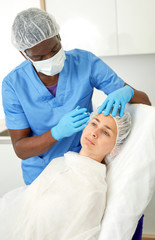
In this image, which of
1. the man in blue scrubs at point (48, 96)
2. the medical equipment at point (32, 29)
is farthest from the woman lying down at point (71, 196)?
the medical equipment at point (32, 29)

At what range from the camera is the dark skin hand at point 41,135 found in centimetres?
136

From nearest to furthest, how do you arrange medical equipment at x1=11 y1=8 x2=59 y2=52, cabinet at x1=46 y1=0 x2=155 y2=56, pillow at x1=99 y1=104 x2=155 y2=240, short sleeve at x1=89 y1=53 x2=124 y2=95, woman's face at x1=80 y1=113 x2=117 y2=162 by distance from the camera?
pillow at x1=99 y1=104 x2=155 y2=240
medical equipment at x1=11 y1=8 x2=59 y2=52
woman's face at x1=80 y1=113 x2=117 y2=162
short sleeve at x1=89 y1=53 x2=124 y2=95
cabinet at x1=46 y1=0 x2=155 y2=56

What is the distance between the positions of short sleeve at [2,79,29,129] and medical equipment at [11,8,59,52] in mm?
253

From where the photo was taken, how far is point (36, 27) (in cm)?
137

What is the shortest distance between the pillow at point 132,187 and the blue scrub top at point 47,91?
38cm

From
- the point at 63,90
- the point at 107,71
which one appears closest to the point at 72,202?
the point at 63,90

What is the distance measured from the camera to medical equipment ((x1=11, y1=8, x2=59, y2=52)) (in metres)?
1.35

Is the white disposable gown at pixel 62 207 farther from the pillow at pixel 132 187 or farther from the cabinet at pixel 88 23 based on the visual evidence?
the cabinet at pixel 88 23

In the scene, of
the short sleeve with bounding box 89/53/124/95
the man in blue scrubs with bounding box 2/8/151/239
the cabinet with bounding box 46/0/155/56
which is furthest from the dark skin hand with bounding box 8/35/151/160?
the cabinet with bounding box 46/0/155/56

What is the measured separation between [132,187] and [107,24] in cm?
135

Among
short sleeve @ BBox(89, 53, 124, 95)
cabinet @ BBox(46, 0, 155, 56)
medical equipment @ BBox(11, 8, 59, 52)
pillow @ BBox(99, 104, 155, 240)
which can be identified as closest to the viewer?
pillow @ BBox(99, 104, 155, 240)

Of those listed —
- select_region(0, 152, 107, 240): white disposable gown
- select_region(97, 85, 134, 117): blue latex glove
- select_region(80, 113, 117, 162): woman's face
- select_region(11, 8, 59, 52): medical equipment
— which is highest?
select_region(11, 8, 59, 52): medical equipment

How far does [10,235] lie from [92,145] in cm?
55

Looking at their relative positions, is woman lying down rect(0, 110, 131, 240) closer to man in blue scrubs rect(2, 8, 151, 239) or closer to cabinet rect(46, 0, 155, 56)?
man in blue scrubs rect(2, 8, 151, 239)
